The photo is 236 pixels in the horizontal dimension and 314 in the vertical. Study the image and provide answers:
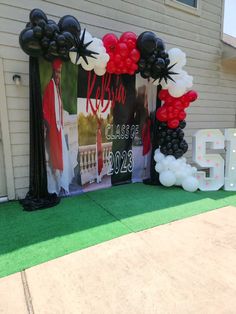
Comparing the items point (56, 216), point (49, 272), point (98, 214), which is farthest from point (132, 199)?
point (49, 272)

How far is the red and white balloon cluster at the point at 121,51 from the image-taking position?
301 cm

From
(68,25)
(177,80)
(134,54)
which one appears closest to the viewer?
(68,25)

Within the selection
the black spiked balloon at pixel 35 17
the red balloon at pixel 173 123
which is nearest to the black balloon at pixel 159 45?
the red balloon at pixel 173 123

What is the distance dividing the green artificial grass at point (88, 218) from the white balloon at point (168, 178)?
12 centimetres

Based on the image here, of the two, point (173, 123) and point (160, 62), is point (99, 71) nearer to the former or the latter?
point (160, 62)

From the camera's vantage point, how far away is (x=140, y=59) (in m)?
3.18

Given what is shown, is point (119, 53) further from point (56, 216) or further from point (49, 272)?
point (49, 272)

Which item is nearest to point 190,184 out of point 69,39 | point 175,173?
point 175,173

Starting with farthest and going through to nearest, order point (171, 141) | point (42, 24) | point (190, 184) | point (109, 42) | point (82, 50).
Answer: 1. point (171, 141)
2. point (190, 184)
3. point (109, 42)
4. point (82, 50)
5. point (42, 24)

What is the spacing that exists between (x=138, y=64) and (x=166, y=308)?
2.88 metres

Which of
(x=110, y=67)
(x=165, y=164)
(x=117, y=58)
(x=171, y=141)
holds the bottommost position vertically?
(x=165, y=164)

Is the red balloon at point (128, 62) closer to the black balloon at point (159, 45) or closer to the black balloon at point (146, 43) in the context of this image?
the black balloon at point (146, 43)

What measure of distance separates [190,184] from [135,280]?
2245 millimetres

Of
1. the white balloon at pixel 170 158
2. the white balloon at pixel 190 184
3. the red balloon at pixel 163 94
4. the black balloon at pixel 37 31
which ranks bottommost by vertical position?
the white balloon at pixel 190 184
